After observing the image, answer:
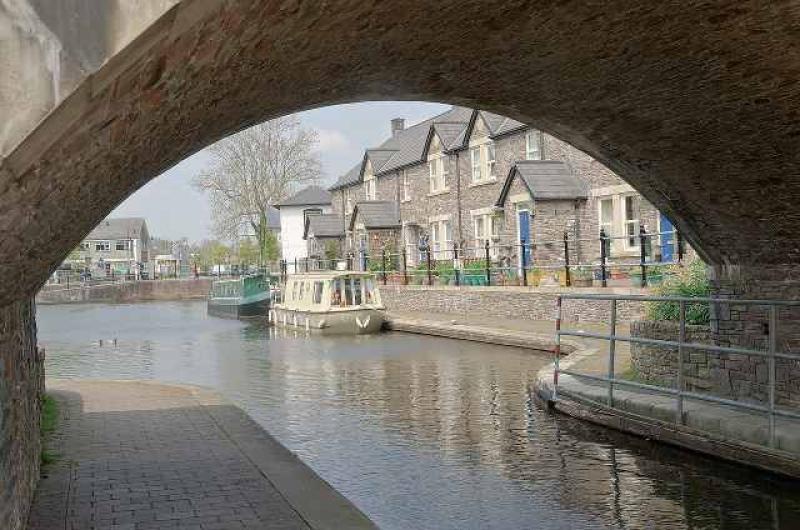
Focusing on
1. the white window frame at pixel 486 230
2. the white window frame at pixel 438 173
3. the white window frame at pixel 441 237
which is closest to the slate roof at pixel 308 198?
the white window frame at pixel 438 173

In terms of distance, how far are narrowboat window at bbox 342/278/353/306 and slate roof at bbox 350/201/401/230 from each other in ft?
41.6

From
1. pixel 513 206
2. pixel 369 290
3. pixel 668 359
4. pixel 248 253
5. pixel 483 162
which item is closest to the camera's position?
pixel 668 359

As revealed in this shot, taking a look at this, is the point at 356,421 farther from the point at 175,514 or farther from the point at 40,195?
the point at 40,195

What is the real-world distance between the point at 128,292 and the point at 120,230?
49091 mm

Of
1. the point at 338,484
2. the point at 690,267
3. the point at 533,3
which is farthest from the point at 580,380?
the point at 533,3

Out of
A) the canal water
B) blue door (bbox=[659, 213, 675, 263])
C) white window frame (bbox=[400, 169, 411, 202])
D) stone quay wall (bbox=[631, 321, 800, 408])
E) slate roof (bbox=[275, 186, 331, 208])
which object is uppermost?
slate roof (bbox=[275, 186, 331, 208])

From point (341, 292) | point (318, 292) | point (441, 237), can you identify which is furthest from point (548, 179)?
point (441, 237)

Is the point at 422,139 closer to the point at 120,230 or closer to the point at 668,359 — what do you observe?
the point at 668,359

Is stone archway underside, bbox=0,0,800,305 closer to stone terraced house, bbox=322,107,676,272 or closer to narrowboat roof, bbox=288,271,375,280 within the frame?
stone terraced house, bbox=322,107,676,272

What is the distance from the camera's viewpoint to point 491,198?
30.8 m

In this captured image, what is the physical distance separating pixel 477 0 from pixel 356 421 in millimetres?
7638

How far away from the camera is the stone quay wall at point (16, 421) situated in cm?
460

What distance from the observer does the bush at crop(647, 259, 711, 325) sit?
10.5 metres

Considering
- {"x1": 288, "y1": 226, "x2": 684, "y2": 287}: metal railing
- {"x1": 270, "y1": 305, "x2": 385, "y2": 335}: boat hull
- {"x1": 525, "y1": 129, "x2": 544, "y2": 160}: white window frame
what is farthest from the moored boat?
{"x1": 525, "y1": 129, "x2": 544, "y2": 160}: white window frame
